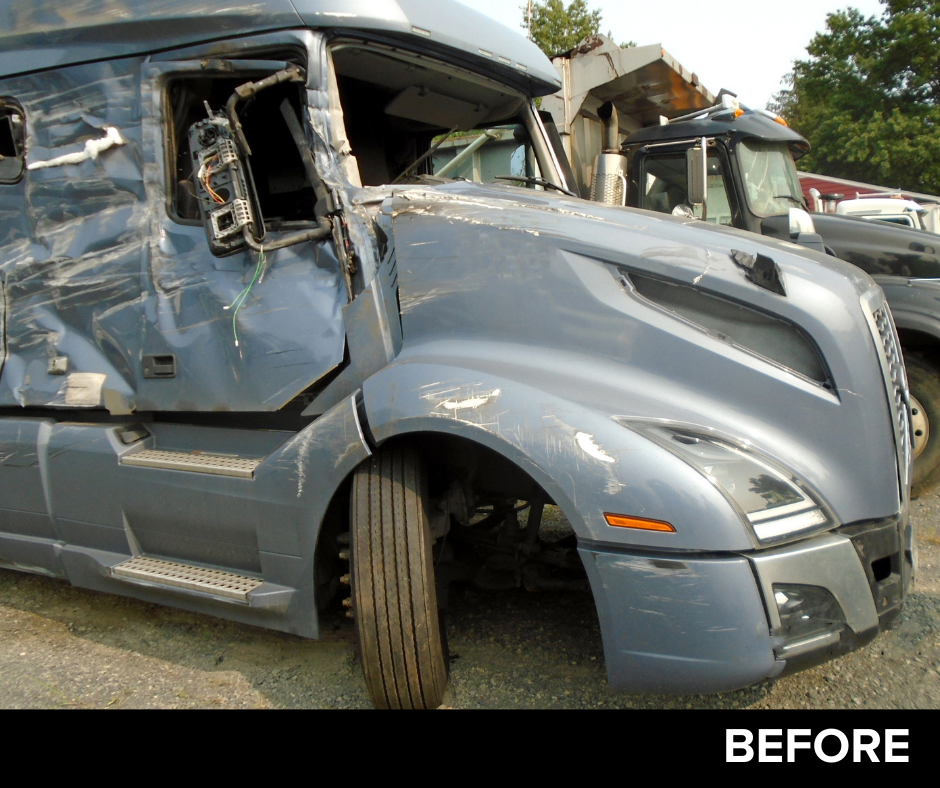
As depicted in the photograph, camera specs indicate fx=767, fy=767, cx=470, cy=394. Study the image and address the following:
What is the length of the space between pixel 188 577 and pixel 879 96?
31.9m

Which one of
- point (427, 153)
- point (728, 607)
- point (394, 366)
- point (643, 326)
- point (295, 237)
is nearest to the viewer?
point (728, 607)

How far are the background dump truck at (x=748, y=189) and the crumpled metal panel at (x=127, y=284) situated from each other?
2.57m

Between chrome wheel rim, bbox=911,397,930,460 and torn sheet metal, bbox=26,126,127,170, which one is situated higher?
torn sheet metal, bbox=26,126,127,170

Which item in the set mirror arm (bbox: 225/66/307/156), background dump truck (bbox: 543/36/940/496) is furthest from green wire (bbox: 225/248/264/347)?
background dump truck (bbox: 543/36/940/496)

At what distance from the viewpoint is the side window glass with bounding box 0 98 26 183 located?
3494 millimetres

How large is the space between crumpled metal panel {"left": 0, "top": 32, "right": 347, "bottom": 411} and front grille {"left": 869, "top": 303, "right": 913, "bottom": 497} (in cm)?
182

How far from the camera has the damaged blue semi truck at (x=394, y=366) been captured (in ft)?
7.23

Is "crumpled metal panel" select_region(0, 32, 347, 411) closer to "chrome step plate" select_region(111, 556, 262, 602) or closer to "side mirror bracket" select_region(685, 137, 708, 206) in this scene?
"chrome step plate" select_region(111, 556, 262, 602)

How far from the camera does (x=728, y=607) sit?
2096 mm

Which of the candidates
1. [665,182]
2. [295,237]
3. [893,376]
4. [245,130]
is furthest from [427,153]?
[665,182]

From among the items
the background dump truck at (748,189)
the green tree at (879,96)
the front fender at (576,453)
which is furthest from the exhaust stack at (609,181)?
the green tree at (879,96)

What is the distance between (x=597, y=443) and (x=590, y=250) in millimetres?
639

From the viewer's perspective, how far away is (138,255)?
3248mm

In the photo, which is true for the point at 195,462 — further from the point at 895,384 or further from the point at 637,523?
the point at 895,384
